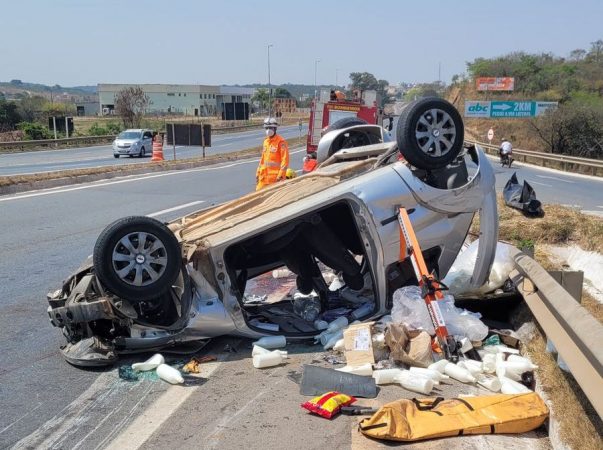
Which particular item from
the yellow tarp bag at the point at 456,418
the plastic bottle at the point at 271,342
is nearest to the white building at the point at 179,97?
the plastic bottle at the point at 271,342

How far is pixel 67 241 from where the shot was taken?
1034 cm

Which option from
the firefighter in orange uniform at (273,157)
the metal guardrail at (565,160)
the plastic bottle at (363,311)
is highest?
the firefighter in orange uniform at (273,157)

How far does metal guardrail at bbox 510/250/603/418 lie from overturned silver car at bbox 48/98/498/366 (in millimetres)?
643

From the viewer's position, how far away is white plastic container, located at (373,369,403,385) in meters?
4.54

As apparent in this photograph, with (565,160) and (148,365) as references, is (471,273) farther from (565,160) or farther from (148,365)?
(565,160)

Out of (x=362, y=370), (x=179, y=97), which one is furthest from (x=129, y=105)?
(x=179, y=97)

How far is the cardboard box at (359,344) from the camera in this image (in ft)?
15.9

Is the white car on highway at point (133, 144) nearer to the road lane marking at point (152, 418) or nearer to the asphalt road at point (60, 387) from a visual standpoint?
the asphalt road at point (60, 387)

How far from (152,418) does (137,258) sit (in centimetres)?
133

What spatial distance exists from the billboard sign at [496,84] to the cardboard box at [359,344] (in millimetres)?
84263

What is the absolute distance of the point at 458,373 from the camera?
15.0 ft

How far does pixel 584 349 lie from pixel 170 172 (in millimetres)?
22484

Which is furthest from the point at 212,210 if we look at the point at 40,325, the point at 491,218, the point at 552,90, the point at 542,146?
the point at 552,90

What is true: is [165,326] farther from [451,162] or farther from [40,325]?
[451,162]
